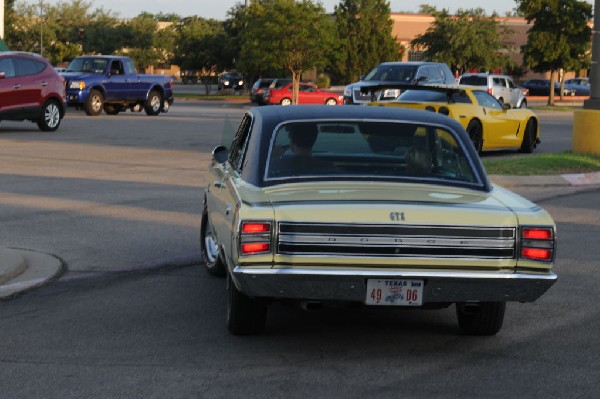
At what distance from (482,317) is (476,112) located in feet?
52.0

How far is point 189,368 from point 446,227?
5.41 ft

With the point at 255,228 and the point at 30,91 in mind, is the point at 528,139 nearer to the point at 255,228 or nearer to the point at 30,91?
the point at 30,91

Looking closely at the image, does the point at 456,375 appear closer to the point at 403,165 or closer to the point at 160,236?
the point at 403,165

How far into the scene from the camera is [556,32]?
6031 cm

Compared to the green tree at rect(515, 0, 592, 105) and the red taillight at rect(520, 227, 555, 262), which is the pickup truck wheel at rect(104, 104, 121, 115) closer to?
the green tree at rect(515, 0, 592, 105)

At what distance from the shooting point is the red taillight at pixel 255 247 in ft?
21.6

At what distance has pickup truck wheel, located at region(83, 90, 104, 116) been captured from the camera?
37562 mm

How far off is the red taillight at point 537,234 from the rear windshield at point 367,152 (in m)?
0.90

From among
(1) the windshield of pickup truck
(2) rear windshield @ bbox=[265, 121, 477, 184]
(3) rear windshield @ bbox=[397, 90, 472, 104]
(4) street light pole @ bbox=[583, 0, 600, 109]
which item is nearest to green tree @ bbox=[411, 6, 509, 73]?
(1) the windshield of pickup truck

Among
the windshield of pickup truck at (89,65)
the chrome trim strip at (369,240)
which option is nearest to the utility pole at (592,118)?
the chrome trim strip at (369,240)

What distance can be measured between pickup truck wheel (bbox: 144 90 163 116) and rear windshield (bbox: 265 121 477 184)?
32.1 m

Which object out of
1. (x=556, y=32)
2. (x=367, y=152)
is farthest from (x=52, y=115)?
(x=556, y=32)

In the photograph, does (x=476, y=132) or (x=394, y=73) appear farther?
(x=394, y=73)

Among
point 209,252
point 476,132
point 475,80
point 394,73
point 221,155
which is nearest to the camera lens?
point 221,155
